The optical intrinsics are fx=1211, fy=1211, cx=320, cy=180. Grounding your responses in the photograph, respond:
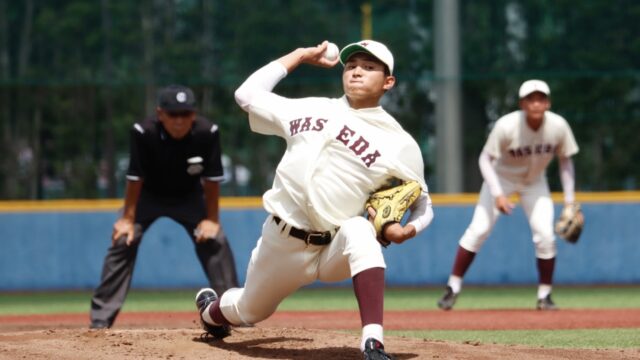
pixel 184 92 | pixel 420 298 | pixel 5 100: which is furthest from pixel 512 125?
pixel 5 100

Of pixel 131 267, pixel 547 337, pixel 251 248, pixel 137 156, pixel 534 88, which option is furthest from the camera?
pixel 251 248

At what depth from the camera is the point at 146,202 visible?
8.21 meters

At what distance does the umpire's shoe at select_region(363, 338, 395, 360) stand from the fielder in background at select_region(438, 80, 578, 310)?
449 cm

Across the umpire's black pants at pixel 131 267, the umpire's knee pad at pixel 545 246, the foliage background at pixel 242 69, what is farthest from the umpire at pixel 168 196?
the foliage background at pixel 242 69

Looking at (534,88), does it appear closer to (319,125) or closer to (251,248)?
(319,125)

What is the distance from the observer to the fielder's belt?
5.66 m

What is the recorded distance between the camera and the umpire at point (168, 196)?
7.95m

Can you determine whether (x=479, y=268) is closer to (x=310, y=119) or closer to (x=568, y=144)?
(x=568, y=144)

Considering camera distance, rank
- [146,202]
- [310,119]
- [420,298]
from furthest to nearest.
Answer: [420,298] < [146,202] < [310,119]

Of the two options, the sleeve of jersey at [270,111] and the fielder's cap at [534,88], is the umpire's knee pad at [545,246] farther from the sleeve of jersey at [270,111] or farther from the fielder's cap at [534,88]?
the sleeve of jersey at [270,111]

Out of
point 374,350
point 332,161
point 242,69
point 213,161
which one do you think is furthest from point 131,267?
point 242,69

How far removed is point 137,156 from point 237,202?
17.6ft

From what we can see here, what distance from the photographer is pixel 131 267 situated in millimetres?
8188

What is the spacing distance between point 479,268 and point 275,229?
7528 millimetres
